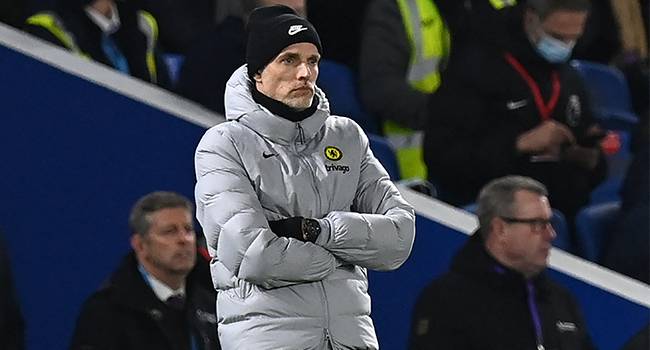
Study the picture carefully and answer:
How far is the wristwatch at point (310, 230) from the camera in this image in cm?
312

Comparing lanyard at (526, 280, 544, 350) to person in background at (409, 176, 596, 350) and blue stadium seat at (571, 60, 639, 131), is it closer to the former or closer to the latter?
person in background at (409, 176, 596, 350)

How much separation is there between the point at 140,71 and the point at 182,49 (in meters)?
0.73

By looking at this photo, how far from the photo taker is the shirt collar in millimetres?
5203

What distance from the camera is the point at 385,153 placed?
18.2 ft

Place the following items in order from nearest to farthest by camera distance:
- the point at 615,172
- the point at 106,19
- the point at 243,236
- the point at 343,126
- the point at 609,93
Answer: the point at 243,236 < the point at 343,126 < the point at 106,19 < the point at 615,172 < the point at 609,93

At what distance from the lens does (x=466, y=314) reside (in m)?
4.80

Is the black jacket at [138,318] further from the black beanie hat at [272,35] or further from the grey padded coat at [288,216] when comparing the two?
the black beanie hat at [272,35]

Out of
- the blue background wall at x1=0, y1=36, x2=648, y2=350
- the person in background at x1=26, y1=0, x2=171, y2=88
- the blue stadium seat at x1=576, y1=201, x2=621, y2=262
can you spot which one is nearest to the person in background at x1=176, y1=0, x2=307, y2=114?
the blue background wall at x1=0, y1=36, x2=648, y2=350

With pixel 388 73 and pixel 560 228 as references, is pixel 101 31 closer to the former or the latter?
pixel 388 73

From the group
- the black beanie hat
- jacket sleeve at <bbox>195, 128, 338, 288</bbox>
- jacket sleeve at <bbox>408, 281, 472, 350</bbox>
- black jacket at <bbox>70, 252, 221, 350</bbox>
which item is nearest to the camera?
jacket sleeve at <bbox>195, 128, 338, 288</bbox>

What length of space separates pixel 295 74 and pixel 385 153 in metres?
2.37

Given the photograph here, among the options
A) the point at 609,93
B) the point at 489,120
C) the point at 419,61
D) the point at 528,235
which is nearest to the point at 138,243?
the point at 528,235

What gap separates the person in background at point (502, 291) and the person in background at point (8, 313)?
1.35 m

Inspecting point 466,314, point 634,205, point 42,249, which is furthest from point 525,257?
point 42,249
